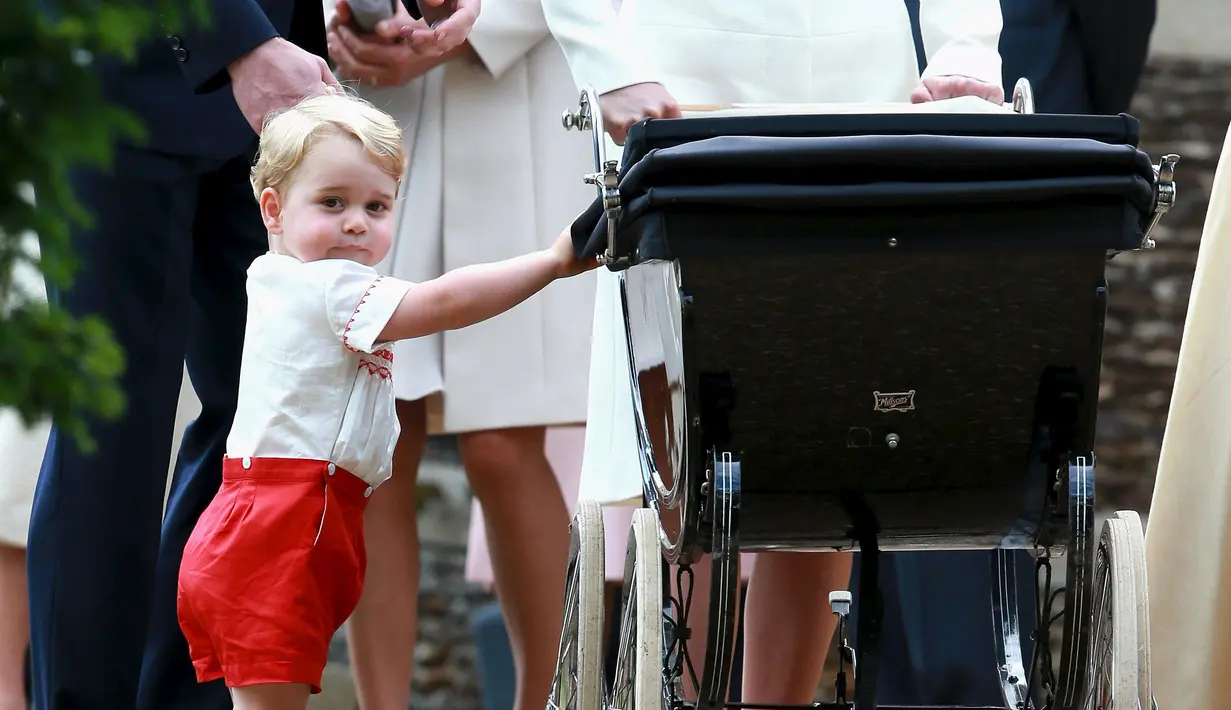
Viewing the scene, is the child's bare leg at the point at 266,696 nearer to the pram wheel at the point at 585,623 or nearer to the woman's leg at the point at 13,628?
the pram wheel at the point at 585,623

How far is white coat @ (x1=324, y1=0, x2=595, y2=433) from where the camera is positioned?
308 centimetres

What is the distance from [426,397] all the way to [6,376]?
2.20 m

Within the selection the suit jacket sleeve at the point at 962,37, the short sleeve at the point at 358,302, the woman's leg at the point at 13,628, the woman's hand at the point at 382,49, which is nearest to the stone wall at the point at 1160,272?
the suit jacket sleeve at the point at 962,37

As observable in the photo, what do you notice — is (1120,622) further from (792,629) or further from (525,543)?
(525,543)

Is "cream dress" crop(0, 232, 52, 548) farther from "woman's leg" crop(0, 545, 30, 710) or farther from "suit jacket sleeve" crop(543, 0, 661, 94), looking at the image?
"suit jacket sleeve" crop(543, 0, 661, 94)

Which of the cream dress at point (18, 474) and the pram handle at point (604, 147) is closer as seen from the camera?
the pram handle at point (604, 147)

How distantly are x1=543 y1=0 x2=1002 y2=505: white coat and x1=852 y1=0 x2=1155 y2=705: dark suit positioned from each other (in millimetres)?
579

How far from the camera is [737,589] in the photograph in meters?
2.08

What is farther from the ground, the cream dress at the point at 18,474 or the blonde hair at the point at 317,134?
the blonde hair at the point at 317,134

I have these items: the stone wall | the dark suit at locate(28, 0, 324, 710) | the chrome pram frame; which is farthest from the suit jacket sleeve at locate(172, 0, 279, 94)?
the stone wall

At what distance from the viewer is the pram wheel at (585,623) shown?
2285 millimetres

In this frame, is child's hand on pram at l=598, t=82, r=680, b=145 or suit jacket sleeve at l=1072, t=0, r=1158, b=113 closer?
child's hand on pram at l=598, t=82, r=680, b=145

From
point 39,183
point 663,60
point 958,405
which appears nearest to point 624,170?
point 958,405

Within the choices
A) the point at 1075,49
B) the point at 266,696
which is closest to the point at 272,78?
the point at 266,696
